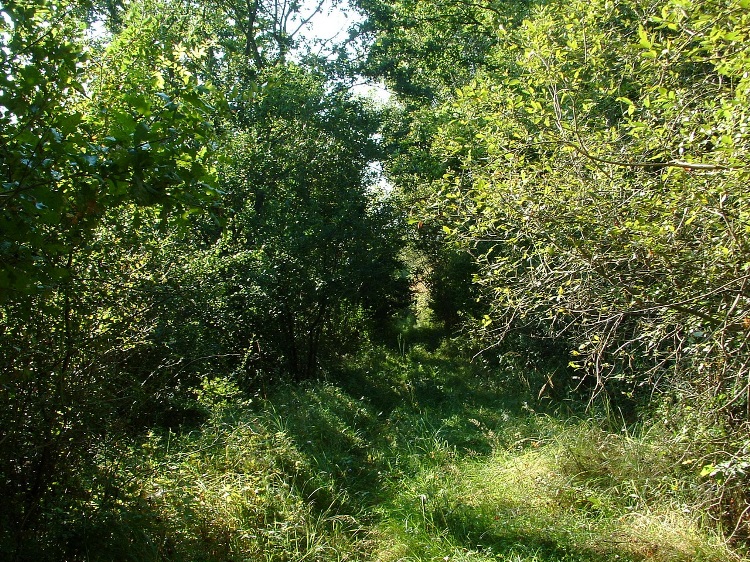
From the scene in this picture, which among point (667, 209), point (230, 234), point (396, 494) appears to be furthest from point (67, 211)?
point (396, 494)

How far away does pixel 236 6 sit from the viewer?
12242 mm

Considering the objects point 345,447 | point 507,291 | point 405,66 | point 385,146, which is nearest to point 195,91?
point 507,291

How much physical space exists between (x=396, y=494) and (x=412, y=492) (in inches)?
9.8

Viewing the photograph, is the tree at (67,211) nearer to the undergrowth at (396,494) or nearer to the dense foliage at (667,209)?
the undergrowth at (396,494)

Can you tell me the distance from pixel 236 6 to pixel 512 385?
947 cm

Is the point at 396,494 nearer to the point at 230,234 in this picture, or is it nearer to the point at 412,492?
the point at 412,492

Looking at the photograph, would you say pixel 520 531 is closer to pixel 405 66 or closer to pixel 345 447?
pixel 345 447

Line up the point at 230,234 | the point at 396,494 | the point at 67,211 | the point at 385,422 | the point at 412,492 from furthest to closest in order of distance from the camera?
1. the point at 385,422
2. the point at 396,494
3. the point at 412,492
4. the point at 230,234
5. the point at 67,211

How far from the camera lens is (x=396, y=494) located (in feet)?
17.6

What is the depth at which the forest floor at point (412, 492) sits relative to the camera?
13.5ft

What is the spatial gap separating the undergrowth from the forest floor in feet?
0.04

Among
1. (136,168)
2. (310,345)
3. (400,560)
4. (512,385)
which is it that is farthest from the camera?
(310,345)

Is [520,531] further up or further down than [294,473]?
further down

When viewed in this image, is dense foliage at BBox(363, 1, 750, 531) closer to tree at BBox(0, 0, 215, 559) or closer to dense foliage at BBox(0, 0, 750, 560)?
dense foliage at BBox(0, 0, 750, 560)
